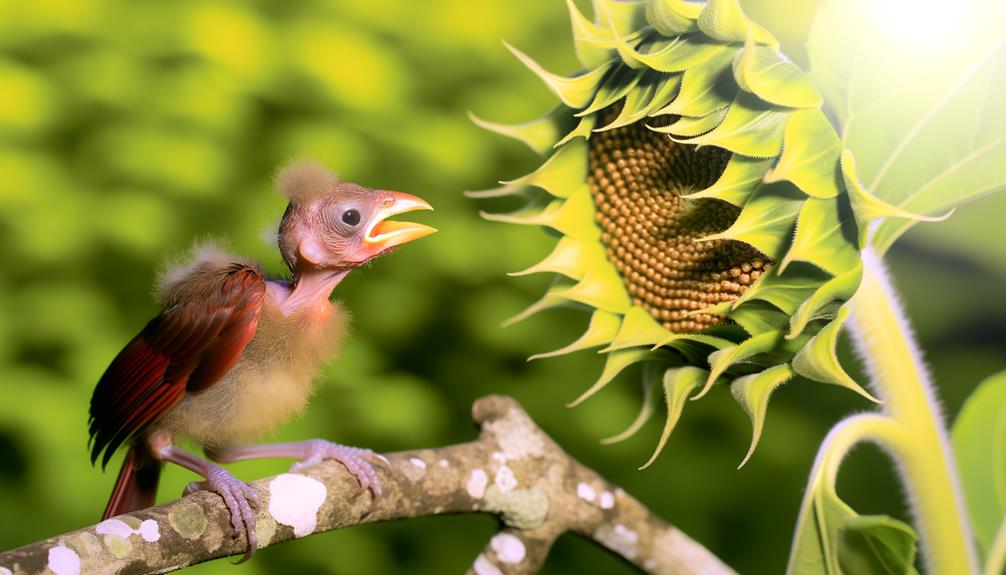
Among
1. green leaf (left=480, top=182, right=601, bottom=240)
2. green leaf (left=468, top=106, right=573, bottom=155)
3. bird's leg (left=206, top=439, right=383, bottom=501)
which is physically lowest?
bird's leg (left=206, top=439, right=383, bottom=501)

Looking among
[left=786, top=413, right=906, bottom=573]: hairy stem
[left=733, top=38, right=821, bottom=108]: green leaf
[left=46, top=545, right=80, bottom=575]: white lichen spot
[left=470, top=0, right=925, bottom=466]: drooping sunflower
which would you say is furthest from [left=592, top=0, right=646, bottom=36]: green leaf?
[left=46, top=545, right=80, bottom=575]: white lichen spot

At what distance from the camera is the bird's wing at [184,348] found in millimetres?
542

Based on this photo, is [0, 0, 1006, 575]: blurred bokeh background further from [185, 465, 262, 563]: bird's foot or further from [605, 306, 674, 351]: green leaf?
[185, 465, 262, 563]: bird's foot

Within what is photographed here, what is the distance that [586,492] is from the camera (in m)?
0.70

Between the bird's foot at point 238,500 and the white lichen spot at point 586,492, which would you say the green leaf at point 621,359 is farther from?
the bird's foot at point 238,500

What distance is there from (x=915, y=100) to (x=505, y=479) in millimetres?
361

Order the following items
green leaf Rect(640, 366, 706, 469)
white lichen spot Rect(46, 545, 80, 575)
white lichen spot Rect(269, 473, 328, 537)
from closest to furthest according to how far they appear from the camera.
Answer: white lichen spot Rect(46, 545, 80, 575) < white lichen spot Rect(269, 473, 328, 537) < green leaf Rect(640, 366, 706, 469)

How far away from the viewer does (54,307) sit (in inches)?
34.4

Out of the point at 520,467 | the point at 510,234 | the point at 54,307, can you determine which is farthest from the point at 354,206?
the point at 54,307

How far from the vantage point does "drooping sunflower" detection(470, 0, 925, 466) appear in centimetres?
55

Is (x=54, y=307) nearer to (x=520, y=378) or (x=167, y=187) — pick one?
(x=167, y=187)

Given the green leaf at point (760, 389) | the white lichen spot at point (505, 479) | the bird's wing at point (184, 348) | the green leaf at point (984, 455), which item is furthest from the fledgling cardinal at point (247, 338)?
the green leaf at point (984, 455)

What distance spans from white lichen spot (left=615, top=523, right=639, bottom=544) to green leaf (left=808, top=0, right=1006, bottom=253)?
26 centimetres

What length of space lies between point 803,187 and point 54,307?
0.66 m
